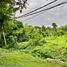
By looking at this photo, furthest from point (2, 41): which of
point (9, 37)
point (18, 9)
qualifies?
point (18, 9)

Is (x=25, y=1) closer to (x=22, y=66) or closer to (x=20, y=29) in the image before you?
(x=22, y=66)

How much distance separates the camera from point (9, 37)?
65.1 metres

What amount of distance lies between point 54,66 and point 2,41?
31.3 metres

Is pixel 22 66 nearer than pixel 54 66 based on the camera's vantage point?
Yes

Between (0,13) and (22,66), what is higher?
(0,13)

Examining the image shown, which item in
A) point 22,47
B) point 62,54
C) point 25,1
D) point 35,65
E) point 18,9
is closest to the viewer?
point 25,1

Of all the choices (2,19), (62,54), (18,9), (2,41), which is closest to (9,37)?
(2,41)

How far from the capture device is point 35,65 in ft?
110

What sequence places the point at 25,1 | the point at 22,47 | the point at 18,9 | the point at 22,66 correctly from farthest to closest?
1. the point at 22,47
2. the point at 22,66
3. the point at 18,9
4. the point at 25,1

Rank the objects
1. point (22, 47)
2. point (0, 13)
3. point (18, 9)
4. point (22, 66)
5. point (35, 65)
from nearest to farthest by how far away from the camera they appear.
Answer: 1. point (18, 9)
2. point (0, 13)
3. point (22, 66)
4. point (35, 65)
5. point (22, 47)

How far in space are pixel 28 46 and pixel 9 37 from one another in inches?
195

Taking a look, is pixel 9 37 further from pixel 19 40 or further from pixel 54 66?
pixel 54 66

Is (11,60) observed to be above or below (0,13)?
below

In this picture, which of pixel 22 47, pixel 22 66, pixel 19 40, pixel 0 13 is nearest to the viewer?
pixel 0 13
